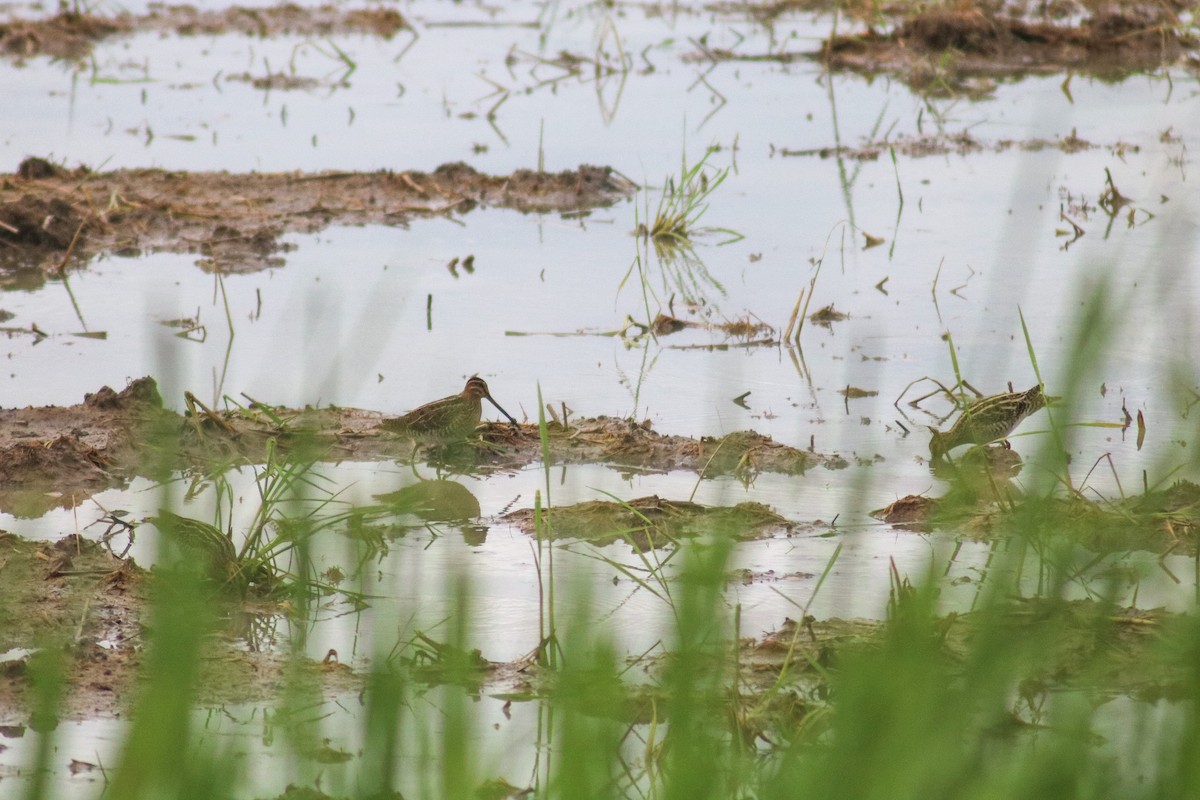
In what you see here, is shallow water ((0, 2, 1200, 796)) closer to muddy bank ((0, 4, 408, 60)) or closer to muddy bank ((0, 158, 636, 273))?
muddy bank ((0, 158, 636, 273))

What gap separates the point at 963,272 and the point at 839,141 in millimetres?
3518

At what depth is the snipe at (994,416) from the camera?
5.64 m

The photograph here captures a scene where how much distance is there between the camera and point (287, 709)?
5.55 feet

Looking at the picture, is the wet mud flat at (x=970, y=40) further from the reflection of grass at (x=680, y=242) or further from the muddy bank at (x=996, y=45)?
the reflection of grass at (x=680, y=242)

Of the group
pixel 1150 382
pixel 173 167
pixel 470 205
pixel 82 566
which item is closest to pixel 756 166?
pixel 470 205

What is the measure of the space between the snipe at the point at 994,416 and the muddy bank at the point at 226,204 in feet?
14.6

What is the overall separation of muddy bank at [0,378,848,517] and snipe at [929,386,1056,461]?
435 millimetres

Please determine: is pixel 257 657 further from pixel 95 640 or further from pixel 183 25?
pixel 183 25

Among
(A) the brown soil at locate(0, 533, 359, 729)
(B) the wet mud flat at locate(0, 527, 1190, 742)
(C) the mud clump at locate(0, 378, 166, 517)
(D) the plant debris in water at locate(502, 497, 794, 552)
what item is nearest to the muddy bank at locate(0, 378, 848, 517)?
(C) the mud clump at locate(0, 378, 166, 517)

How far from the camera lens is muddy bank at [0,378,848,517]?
18.1 feet

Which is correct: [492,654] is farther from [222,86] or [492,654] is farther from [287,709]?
[222,86]

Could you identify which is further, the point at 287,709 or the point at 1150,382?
the point at 1150,382

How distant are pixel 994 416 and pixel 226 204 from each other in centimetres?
573

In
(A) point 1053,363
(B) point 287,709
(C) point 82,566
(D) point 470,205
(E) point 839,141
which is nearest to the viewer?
(B) point 287,709
